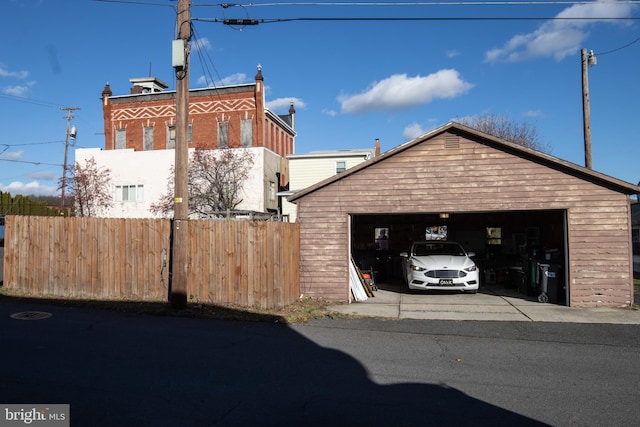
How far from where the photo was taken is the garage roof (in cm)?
1183

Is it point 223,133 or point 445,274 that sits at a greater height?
point 223,133

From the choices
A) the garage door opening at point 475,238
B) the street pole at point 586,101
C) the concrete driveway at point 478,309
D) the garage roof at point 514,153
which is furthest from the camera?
the street pole at point 586,101

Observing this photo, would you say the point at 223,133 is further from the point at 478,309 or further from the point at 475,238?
the point at 478,309

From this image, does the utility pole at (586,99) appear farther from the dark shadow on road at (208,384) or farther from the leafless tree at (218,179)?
the leafless tree at (218,179)

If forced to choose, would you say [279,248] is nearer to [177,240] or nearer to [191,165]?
[177,240]

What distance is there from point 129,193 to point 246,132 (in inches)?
→ 311

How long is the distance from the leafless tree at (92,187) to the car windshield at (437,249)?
20662 millimetres

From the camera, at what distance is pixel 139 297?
11.8 meters

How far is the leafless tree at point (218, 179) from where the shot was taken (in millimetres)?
27031

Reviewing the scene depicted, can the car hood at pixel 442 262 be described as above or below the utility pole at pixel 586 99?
below

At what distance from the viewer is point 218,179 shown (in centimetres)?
2702

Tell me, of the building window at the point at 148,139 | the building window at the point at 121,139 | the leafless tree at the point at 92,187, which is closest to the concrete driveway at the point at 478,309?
the leafless tree at the point at 92,187

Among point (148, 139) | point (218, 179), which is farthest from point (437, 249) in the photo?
point (148, 139)

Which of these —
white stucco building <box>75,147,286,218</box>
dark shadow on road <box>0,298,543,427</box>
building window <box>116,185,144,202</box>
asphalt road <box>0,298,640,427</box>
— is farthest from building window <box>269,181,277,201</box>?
dark shadow on road <box>0,298,543,427</box>
